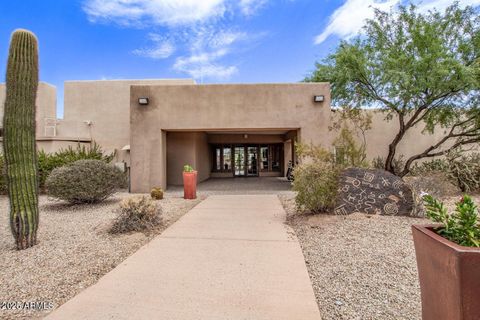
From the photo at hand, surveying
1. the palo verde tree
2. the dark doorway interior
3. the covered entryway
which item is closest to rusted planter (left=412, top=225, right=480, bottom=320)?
the palo verde tree

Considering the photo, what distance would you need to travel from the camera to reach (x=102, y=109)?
1570 cm

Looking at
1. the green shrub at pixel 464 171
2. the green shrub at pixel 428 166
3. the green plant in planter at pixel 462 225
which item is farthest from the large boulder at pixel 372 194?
the green shrub at pixel 428 166

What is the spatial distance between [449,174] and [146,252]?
33.5ft

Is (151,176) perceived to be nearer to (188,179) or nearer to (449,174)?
(188,179)

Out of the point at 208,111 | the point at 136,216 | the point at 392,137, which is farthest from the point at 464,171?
the point at 136,216

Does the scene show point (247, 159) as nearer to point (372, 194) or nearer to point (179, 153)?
point (179, 153)

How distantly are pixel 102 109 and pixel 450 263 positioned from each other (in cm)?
1747

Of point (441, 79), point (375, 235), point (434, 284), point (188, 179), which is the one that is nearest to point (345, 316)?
point (434, 284)

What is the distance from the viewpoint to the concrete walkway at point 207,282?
2.58 meters

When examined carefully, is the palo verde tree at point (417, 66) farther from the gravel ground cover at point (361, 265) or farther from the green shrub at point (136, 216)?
the green shrub at point (136, 216)

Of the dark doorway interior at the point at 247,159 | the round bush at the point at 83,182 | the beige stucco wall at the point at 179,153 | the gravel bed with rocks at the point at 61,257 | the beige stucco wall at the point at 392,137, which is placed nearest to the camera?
the gravel bed with rocks at the point at 61,257

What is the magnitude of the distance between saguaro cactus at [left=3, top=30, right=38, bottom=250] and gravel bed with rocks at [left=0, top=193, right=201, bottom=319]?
1.60 feet

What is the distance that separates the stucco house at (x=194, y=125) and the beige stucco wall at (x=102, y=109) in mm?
58

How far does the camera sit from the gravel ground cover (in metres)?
2.64
